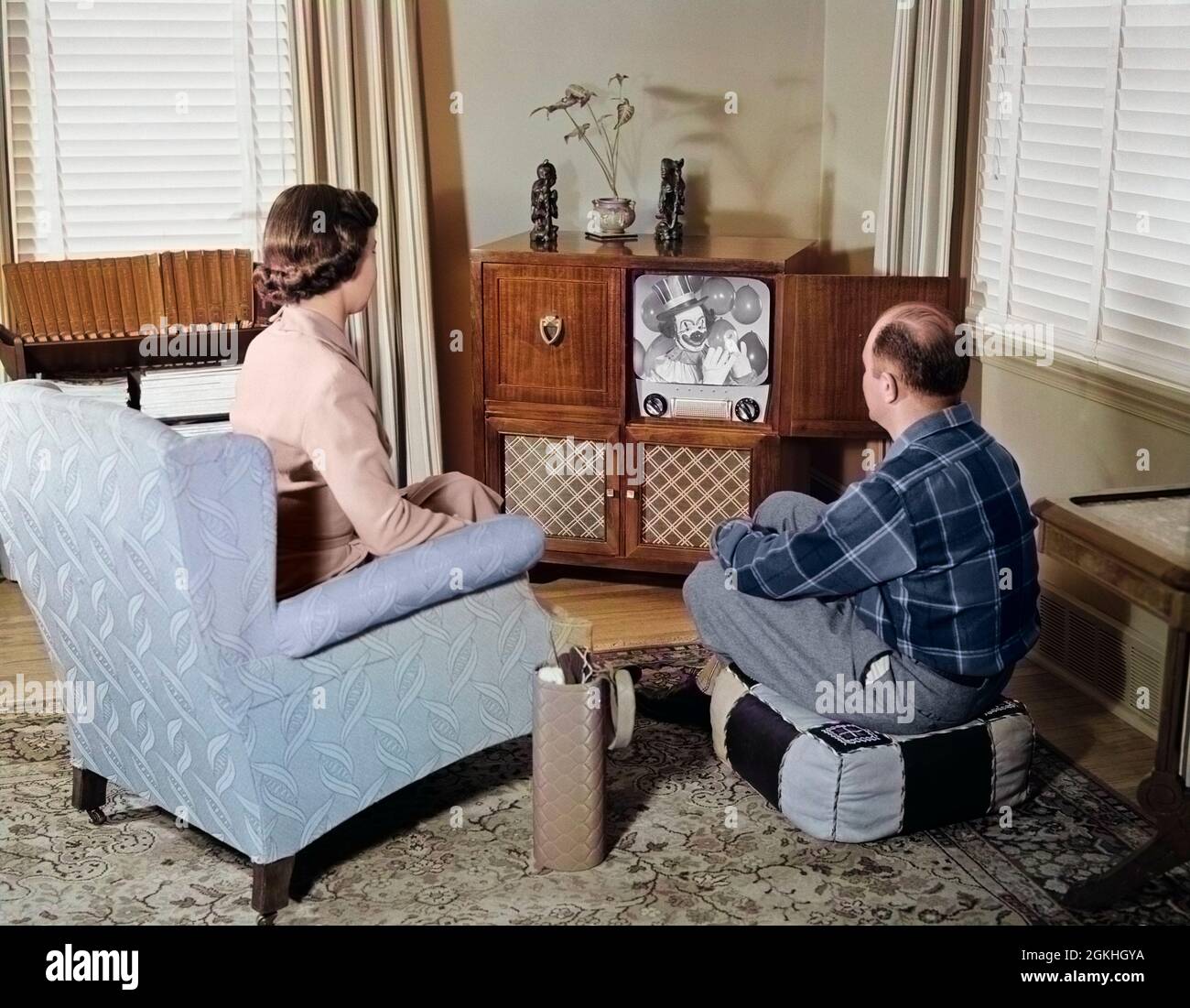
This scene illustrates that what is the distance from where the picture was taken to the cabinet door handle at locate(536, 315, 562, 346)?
434cm

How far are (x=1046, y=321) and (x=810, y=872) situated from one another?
1.86 meters

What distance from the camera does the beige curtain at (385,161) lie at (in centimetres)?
467

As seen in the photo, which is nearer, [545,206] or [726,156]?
[545,206]

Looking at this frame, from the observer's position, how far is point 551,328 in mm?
4340

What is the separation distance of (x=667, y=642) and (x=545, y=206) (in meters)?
1.45

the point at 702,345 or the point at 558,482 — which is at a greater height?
the point at 702,345

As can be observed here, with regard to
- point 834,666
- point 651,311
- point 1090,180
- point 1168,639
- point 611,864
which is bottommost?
point 611,864

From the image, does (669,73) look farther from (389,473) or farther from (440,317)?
(389,473)

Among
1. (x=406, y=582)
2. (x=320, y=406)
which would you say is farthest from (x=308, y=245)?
(x=406, y=582)

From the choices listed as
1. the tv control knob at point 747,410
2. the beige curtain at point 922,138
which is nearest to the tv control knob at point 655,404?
the tv control knob at point 747,410

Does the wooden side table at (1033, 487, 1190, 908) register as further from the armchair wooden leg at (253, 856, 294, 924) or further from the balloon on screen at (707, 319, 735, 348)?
the balloon on screen at (707, 319, 735, 348)

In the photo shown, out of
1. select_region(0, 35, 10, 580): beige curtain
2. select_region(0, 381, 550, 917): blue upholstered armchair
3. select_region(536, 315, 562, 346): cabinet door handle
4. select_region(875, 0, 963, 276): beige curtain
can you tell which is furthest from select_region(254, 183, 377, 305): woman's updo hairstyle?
select_region(0, 35, 10, 580): beige curtain

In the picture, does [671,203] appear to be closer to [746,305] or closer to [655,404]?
[746,305]

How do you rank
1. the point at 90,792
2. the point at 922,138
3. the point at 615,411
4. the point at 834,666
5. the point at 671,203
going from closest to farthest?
the point at 834,666 → the point at 90,792 → the point at 922,138 → the point at 615,411 → the point at 671,203
